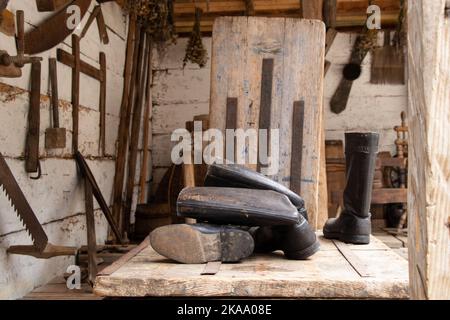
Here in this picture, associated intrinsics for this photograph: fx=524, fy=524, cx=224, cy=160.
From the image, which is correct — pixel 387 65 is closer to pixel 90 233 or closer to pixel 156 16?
pixel 156 16

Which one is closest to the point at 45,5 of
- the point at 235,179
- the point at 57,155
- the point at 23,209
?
the point at 57,155

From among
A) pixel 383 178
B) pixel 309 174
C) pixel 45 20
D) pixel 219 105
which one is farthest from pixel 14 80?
pixel 383 178

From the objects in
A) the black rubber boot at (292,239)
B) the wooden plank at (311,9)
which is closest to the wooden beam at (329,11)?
the wooden plank at (311,9)

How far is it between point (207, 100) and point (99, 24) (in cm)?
199

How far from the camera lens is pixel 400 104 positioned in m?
6.46

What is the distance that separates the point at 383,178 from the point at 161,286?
473cm

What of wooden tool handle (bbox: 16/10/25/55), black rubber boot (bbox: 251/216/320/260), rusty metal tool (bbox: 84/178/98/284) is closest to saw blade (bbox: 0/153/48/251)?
rusty metal tool (bbox: 84/178/98/284)

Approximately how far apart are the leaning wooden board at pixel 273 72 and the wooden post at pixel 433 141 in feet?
6.04

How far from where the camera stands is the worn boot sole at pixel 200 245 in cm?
182

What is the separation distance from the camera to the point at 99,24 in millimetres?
4867

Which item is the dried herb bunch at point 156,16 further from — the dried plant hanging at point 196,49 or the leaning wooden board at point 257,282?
the leaning wooden board at point 257,282

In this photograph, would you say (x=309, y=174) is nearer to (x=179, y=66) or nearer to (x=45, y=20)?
(x=45, y=20)

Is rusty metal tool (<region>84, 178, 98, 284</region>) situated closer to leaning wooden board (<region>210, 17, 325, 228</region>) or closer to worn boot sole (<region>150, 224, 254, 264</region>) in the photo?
leaning wooden board (<region>210, 17, 325, 228</region>)

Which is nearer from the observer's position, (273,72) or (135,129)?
(273,72)
